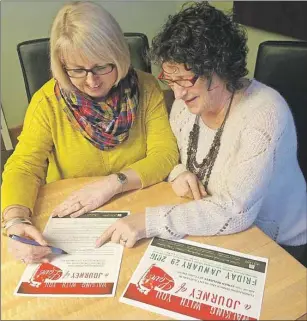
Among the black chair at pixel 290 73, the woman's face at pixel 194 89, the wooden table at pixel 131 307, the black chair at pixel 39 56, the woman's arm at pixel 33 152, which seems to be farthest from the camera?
the black chair at pixel 39 56

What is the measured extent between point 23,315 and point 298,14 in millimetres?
2039

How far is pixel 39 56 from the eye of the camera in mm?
1590

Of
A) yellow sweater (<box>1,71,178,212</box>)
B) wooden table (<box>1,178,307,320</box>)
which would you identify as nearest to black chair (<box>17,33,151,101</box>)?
yellow sweater (<box>1,71,178,212</box>)

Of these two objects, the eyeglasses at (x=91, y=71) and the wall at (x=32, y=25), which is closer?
the eyeglasses at (x=91, y=71)

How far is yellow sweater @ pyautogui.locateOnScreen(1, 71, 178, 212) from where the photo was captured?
129 cm

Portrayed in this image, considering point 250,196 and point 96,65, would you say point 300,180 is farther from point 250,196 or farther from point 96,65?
point 96,65

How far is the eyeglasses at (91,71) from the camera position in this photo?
1199 mm

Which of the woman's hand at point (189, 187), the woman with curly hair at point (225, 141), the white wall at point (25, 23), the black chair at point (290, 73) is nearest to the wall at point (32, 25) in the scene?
the white wall at point (25, 23)

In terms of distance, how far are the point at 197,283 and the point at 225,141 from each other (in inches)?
19.2

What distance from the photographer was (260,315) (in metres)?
0.79

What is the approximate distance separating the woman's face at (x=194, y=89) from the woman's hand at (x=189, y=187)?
208 millimetres

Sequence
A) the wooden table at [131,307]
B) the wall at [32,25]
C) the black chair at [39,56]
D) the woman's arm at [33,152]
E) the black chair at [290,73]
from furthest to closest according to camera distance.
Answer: the wall at [32,25]
the black chair at [39,56]
the black chair at [290,73]
the woman's arm at [33,152]
the wooden table at [131,307]

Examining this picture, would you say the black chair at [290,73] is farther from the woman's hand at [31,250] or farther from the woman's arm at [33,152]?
the woman's hand at [31,250]

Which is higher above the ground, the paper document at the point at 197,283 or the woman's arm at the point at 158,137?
Answer: the woman's arm at the point at 158,137
